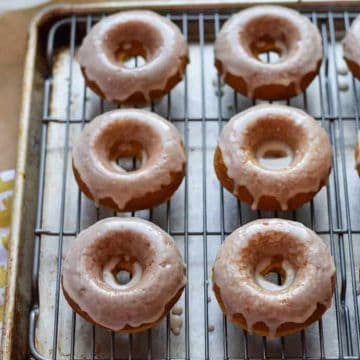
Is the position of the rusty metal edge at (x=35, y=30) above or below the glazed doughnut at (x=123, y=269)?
above

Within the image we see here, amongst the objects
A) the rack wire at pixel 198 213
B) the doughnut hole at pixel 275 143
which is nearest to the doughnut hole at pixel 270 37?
the rack wire at pixel 198 213

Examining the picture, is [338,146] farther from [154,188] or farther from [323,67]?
[154,188]

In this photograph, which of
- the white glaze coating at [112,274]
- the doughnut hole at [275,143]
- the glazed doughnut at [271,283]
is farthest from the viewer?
the doughnut hole at [275,143]

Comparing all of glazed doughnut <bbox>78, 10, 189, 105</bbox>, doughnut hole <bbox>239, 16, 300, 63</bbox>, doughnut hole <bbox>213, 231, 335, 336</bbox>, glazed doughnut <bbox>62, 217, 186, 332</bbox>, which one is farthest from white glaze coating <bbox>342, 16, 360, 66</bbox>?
glazed doughnut <bbox>62, 217, 186, 332</bbox>

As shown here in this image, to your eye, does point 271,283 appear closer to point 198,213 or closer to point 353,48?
point 198,213

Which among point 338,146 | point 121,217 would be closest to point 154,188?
point 121,217

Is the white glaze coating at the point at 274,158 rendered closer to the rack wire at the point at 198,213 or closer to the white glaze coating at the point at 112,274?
the rack wire at the point at 198,213

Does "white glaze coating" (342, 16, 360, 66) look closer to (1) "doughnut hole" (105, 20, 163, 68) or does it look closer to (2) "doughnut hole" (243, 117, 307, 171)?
(2) "doughnut hole" (243, 117, 307, 171)
